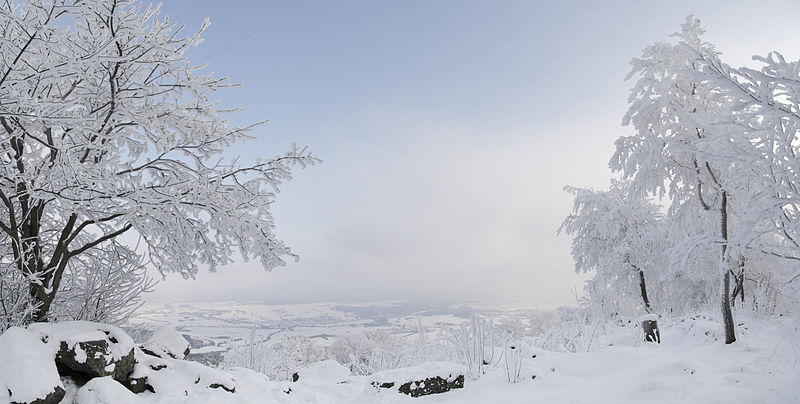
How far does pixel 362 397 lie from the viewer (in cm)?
587

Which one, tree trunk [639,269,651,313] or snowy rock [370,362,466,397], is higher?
tree trunk [639,269,651,313]

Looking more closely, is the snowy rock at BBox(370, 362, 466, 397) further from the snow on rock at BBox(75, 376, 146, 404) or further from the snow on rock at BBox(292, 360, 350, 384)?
the snow on rock at BBox(75, 376, 146, 404)

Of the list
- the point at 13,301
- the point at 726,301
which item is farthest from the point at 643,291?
the point at 13,301

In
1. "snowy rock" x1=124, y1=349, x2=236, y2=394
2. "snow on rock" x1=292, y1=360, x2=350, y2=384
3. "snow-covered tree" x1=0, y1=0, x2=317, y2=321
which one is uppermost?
"snow-covered tree" x1=0, y1=0, x2=317, y2=321

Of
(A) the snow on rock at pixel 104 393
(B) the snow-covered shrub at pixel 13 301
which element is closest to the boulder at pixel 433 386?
(A) the snow on rock at pixel 104 393

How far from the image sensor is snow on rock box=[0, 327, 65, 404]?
372 cm

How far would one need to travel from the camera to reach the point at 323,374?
23.4ft

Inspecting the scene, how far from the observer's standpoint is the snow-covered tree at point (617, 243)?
15.2 meters

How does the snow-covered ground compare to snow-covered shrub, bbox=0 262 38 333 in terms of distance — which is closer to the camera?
the snow-covered ground

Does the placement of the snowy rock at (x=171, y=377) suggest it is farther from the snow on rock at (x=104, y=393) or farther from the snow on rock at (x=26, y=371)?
the snow on rock at (x=26, y=371)

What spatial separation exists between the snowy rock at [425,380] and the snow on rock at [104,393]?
3.15 metres

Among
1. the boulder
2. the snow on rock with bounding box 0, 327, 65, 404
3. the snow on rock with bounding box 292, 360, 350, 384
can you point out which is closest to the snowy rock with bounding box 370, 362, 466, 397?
the boulder

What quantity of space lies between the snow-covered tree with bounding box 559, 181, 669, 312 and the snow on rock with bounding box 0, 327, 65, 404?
1516 centimetres

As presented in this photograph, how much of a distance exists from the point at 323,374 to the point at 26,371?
4.17 meters
